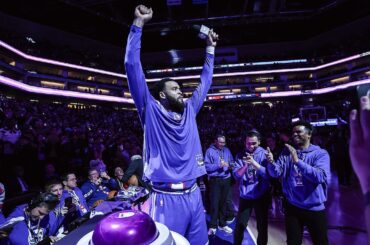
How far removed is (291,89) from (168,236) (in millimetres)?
39185

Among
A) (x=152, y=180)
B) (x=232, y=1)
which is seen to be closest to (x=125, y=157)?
(x=152, y=180)

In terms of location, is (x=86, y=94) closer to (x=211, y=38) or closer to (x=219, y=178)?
(x=219, y=178)

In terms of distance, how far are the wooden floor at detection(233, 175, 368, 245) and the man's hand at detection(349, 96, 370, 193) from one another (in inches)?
159

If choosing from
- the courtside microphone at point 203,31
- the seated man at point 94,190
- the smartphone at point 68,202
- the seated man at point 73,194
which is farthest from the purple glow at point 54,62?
the courtside microphone at point 203,31

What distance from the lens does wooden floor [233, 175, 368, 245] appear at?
439 cm

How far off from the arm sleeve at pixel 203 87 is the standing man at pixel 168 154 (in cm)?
28

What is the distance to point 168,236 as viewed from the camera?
801 mm

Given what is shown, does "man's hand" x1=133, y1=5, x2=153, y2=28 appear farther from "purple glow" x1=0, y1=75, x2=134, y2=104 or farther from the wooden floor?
"purple glow" x1=0, y1=75, x2=134, y2=104

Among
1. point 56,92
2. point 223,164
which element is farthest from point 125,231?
point 56,92

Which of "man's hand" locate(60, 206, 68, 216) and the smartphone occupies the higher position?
the smartphone

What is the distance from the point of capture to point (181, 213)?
1.86 meters

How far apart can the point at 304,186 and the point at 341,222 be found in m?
2.95

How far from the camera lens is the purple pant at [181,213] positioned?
185 cm

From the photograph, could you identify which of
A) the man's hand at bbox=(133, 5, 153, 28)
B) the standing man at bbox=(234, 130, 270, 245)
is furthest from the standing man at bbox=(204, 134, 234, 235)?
the man's hand at bbox=(133, 5, 153, 28)
